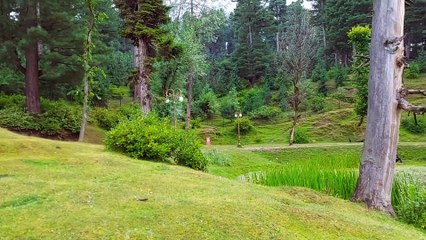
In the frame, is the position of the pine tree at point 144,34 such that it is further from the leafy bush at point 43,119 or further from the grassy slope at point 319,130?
the grassy slope at point 319,130

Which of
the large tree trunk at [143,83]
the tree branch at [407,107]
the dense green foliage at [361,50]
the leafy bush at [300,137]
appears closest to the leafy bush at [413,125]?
the dense green foliage at [361,50]

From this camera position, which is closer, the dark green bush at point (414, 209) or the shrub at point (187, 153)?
the dark green bush at point (414, 209)

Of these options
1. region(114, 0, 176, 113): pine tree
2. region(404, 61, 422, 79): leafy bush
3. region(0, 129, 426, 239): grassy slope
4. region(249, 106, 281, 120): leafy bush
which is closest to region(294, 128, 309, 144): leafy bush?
region(249, 106, 281, 120): leafy bush

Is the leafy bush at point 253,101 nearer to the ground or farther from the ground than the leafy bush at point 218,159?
farther from the ground

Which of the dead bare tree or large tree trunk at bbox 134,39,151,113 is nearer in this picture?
the dead bare tree

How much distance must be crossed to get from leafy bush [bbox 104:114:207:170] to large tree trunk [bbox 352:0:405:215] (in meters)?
4.12

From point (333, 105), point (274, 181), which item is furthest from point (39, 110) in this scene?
point (333, 105)

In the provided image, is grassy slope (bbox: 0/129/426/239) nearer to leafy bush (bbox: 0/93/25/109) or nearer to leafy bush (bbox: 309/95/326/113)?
leafy bush (bbox: 0/93/25/109)

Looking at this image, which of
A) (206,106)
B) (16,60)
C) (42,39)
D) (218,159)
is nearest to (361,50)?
(218,159)

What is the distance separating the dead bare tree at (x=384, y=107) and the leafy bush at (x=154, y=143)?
413 centimetres

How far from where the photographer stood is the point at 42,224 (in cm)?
382

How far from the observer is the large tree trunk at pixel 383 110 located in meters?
6.73

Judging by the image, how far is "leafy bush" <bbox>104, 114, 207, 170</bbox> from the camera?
9.49 m

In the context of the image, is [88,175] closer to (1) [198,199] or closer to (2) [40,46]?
(1) [198,199]
